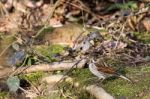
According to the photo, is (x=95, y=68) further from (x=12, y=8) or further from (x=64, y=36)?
(x=12, y=8)

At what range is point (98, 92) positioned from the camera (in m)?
4.02

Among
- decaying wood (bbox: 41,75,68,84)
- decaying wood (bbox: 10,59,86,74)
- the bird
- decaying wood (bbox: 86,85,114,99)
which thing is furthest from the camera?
decaying wood (bbox: 10,59,86,74)

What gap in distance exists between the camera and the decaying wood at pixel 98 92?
3922 mm

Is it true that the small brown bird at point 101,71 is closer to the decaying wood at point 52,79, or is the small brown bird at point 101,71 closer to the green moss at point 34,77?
the decaying wood at point 52,79

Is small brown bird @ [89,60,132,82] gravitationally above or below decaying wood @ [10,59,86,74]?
above

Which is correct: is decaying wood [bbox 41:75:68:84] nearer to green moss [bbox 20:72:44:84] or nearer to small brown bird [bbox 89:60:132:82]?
green moss [bbox 20:72:44:84]

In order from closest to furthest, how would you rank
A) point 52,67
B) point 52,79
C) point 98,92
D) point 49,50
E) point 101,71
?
point 98,92
point 101,71
point 52,79
point 52,67
point 49,50

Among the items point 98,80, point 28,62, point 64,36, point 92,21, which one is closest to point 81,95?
point 98,80

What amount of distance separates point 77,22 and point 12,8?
108 cm

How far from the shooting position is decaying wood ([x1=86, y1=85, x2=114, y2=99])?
3.92 metres

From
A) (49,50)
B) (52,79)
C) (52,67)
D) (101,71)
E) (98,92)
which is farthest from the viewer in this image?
(49,50)

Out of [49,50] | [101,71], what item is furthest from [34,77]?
[49,50]

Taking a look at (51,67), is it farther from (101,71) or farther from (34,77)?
(101,71)

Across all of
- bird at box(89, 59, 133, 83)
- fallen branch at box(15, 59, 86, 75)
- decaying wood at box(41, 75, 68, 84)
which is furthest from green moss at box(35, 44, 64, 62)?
bird at box(89, 59, 133, 83)
